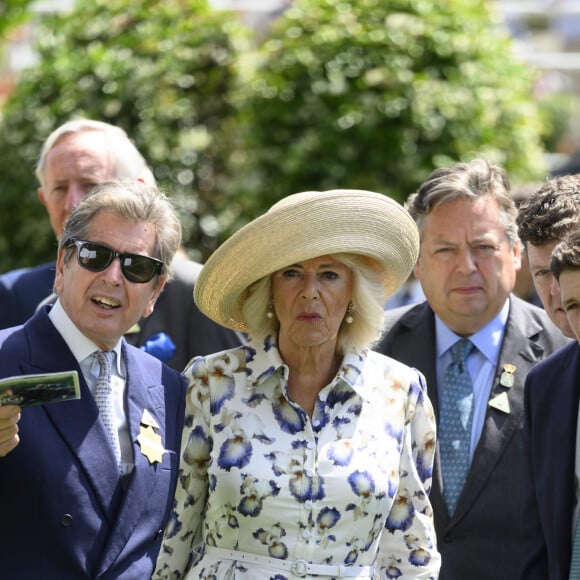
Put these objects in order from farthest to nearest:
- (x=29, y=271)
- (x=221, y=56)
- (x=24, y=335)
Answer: (x=221, y=56) → (x=29, y=271) → (x=24, y=335)

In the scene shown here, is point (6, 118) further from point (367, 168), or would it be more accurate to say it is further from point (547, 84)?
point (547, 84)

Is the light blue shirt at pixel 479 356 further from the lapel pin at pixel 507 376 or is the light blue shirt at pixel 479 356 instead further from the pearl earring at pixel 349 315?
the pearl earring at pixel 349 315

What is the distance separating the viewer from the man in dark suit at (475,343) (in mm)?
4457

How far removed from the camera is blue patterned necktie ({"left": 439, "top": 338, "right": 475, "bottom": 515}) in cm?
455

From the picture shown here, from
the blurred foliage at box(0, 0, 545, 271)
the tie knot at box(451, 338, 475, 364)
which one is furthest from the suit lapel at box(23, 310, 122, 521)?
the blurred foliage at box(0, 0, 545, 271)

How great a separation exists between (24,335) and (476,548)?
201 centimetres

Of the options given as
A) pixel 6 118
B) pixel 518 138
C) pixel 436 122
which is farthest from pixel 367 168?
pixel 6 118

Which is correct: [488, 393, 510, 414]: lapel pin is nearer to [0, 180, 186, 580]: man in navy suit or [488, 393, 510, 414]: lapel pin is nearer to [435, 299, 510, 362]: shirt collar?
[435, 299, 510, 362]: shirt collar

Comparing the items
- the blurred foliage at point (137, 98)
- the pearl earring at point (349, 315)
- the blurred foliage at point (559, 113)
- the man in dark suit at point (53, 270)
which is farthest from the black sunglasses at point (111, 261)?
the blurred foliage at point (559, 113)

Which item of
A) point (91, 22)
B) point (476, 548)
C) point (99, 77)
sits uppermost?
point (91, 22)

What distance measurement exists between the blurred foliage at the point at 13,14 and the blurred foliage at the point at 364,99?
435cm

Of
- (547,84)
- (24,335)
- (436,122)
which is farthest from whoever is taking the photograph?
(547,84)

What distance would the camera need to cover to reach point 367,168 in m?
8.14

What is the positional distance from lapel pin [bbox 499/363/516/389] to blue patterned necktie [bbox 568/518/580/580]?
0.89 metres
